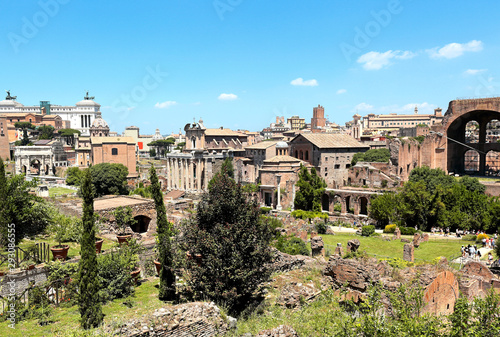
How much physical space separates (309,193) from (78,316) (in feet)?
111

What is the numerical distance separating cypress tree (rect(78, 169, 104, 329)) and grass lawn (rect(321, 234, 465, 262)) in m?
16.6

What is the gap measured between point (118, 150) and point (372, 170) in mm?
47838

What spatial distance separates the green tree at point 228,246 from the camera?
11797mm

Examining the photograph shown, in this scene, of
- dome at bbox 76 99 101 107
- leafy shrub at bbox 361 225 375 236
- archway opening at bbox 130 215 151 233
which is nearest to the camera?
archway opening at bbox 130 215 151 233

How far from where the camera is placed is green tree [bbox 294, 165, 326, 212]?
4269 cm

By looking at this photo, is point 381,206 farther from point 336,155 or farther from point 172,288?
point 172,288

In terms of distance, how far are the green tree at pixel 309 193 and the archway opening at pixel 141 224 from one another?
22.7 metres

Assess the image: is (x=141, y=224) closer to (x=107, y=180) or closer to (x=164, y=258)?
(x=164, y=258)

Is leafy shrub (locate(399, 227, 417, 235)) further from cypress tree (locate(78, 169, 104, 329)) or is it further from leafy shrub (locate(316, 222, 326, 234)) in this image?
cypress tree (locate(78, 169, 104, 329))

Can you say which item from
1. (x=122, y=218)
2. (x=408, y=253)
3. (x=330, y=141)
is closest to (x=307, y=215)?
(x=408, y=253)

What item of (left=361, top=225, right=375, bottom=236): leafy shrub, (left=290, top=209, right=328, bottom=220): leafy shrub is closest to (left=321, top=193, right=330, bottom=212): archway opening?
(left=290, top=209, right=328, bottom=220): leafy shrub

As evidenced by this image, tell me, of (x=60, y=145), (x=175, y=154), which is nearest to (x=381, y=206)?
(x=175, y=154)

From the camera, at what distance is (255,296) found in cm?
1305

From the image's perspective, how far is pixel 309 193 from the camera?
42.8 metres
